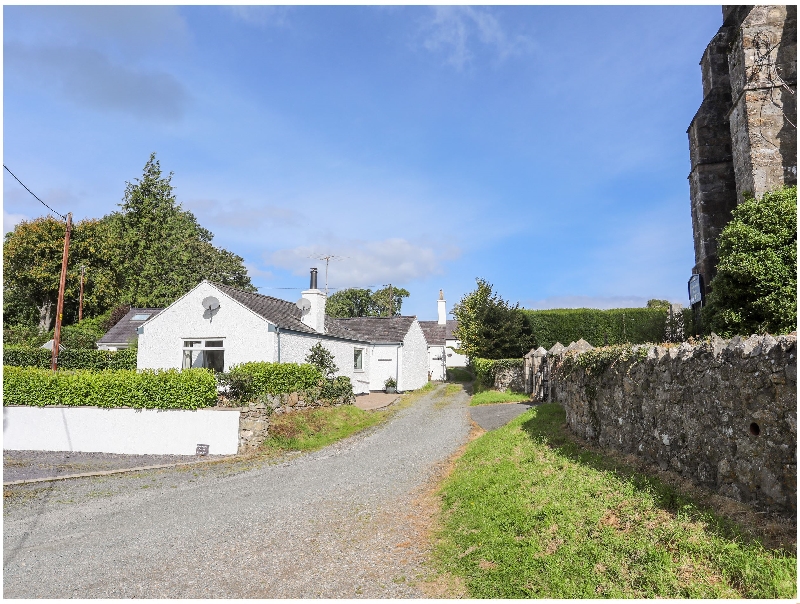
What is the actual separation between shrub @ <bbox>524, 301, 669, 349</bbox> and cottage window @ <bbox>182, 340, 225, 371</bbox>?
19.5m

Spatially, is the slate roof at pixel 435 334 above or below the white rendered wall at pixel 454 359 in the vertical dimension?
above

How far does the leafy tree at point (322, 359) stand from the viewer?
22984 millimetres

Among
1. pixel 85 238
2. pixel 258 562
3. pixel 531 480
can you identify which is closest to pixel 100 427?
pixel 258 562

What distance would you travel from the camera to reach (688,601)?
175 inches

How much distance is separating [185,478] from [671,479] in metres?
10.8

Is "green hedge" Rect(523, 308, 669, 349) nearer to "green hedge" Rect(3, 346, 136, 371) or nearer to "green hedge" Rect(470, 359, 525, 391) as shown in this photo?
"green hedge" Rect(470, 359, 525, 391)

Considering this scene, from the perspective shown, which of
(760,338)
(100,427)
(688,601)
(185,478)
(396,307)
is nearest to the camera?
(688,601)

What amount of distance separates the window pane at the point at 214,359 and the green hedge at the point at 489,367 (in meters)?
14.3

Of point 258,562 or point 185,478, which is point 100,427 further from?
point 258,562

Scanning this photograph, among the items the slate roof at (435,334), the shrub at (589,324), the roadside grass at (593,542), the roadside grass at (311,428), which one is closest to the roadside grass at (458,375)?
the slate roof at (435,334)

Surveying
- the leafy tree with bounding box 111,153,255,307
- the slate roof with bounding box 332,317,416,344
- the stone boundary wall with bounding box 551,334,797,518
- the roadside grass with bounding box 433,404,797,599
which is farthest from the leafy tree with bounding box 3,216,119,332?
the stone boundary wall with bounding box 551,334,797,518

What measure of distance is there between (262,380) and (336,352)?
31.1 ft

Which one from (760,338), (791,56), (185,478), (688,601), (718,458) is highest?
(791,56)

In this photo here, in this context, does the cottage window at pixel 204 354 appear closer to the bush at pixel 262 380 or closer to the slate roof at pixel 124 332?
the bush at pixel 262 380
